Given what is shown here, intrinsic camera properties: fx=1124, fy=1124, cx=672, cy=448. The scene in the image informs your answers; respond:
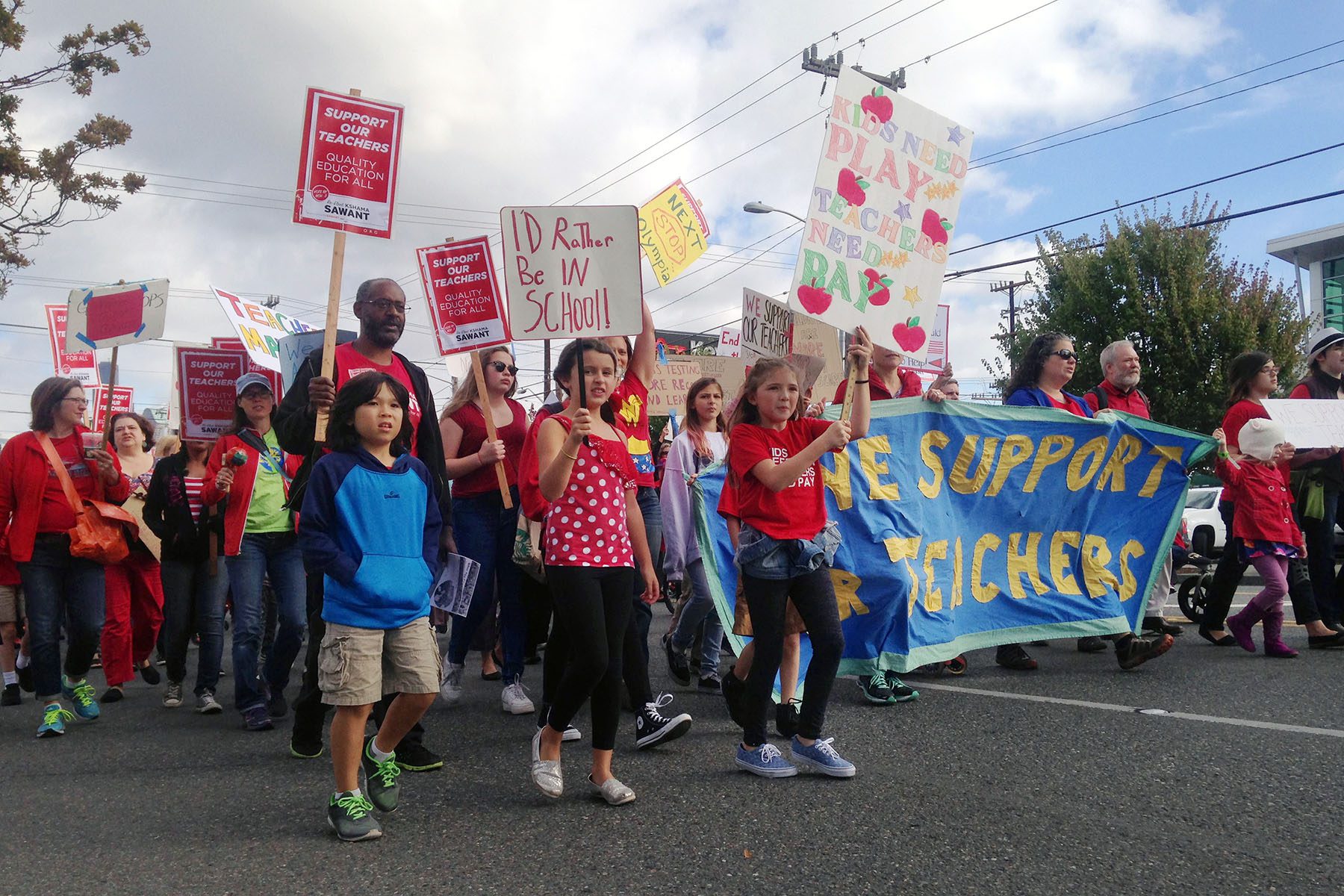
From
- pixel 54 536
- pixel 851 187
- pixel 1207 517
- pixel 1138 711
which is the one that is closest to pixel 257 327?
pixel 54 536

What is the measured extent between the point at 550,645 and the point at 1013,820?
6.67ft

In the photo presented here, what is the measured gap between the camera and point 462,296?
7.20m

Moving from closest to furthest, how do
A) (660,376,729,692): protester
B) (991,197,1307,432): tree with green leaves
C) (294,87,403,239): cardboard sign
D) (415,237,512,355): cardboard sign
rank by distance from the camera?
1. (294,87,403,239): cardboard sign
2. (660,376,729,692): protester
3. (415,237,512,355): cardboard sign
4. (991,197,1307,432): tree with green leaves

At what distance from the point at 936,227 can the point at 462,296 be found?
9.90 ft

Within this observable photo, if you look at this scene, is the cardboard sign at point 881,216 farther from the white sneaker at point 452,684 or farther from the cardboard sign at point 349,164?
the white sneaker at point 452,684

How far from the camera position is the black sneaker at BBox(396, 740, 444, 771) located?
4867 millimetres

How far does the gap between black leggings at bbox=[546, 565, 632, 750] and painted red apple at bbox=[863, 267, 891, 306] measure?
2149mm

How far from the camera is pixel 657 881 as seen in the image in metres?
3.30

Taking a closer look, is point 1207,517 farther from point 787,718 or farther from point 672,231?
point 787,718

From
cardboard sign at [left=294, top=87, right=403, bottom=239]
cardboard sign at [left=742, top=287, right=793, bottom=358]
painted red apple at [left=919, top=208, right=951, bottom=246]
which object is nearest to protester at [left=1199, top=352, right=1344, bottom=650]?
painted red apple at [left=919, top=208, right=951, bottom=246]

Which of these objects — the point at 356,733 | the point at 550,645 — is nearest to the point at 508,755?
the point at 550,645

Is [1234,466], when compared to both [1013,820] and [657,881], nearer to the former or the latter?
[1013,820]

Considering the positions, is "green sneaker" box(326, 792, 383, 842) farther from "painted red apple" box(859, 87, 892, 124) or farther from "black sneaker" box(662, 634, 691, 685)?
"painted red apple" box(859, 87, 892, 124)

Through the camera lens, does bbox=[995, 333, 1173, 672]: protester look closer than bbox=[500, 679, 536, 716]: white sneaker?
No
